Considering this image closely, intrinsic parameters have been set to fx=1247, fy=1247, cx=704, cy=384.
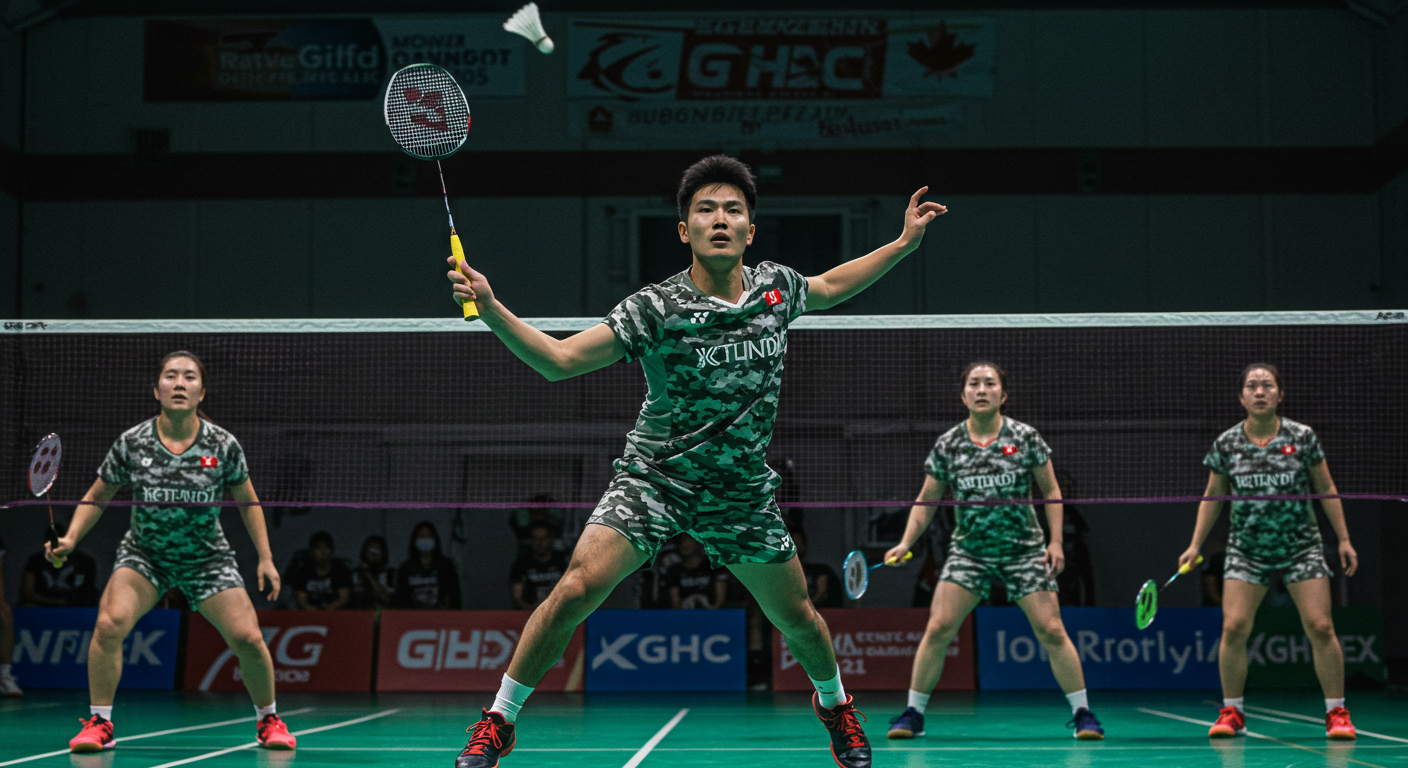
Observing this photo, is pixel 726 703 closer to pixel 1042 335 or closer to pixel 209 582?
pixel 209 582

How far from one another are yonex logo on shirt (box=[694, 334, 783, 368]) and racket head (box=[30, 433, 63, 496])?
4.69 meters

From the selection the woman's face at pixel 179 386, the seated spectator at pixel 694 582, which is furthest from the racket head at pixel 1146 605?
the woman's face at pixel 179 386

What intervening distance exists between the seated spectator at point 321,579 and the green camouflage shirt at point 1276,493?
9099 mm

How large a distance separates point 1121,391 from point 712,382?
11.1 m

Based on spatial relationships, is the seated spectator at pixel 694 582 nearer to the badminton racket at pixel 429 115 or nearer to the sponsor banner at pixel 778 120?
the sponsor banner at pixel 778 120

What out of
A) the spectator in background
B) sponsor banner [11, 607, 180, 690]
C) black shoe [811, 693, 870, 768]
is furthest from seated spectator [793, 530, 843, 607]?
black shoe [811, 693, 870, 768]

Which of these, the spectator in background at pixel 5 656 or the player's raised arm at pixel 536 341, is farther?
the spectator in background at pixel 5 656

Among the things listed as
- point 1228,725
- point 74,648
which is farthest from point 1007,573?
point 74,648

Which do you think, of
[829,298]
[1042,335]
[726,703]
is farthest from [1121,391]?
[829,298]

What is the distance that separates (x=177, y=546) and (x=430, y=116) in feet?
10.5

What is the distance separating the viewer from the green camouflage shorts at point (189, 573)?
22.9 ft

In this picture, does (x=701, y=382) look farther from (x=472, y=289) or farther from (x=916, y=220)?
(x=916, y=220)

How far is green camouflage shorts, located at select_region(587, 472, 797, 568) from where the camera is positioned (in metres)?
4.31

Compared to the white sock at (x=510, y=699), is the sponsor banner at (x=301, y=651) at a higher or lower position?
lower
